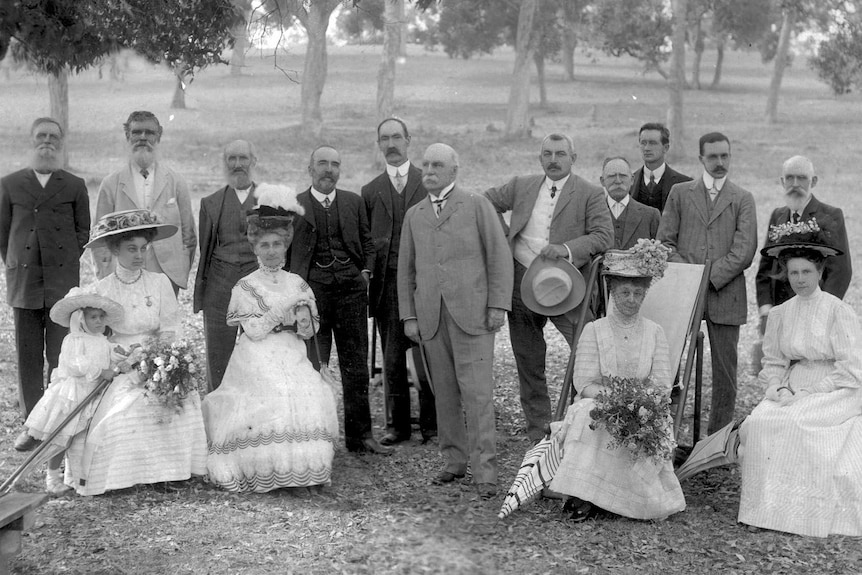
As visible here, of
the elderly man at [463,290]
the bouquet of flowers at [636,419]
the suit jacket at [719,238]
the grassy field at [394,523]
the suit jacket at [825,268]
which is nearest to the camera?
the grassy field at [394,523]

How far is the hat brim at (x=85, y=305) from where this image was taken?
6430 millimetres

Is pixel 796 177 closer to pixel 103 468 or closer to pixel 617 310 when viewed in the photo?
pixel 617 310

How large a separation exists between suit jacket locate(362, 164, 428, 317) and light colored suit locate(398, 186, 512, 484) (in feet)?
2.72

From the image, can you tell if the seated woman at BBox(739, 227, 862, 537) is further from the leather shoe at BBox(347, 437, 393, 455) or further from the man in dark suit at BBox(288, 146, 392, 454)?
the man in dark suit at BBox(288, 146, 392, 454)

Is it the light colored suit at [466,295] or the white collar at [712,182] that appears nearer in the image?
the light colored suit at [466,295]

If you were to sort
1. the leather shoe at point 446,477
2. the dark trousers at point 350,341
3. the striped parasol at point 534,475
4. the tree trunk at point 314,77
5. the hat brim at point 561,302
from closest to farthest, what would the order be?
the striped parasol at point 534,475, the leather shoe at point 446,477, the hat brim at point 561,302, the dark trousers at point 350,341, the tree trunk at point 314,77

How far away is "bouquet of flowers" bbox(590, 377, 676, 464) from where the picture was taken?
19.2ft

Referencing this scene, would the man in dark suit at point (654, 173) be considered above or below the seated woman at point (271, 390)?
above

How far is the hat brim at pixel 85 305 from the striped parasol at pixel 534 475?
2.84 m

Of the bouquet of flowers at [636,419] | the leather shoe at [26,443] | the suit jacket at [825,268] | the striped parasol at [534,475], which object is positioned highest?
the suit jacket at [825,268]

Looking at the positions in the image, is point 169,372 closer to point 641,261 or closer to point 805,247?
point 641,261

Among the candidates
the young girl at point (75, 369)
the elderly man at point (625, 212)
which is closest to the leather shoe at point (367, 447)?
the young girl at point (75, 369)

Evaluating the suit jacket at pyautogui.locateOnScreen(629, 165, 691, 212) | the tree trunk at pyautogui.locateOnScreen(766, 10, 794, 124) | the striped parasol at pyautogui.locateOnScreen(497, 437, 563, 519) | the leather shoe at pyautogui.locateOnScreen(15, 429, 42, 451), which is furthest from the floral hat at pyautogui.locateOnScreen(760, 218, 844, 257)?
the tree trunk at pyautogui.locateOnScreen(766, 10, 794, 124)

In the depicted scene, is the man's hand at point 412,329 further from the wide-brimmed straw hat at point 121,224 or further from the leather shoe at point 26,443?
the leather shoe at point 26,443
